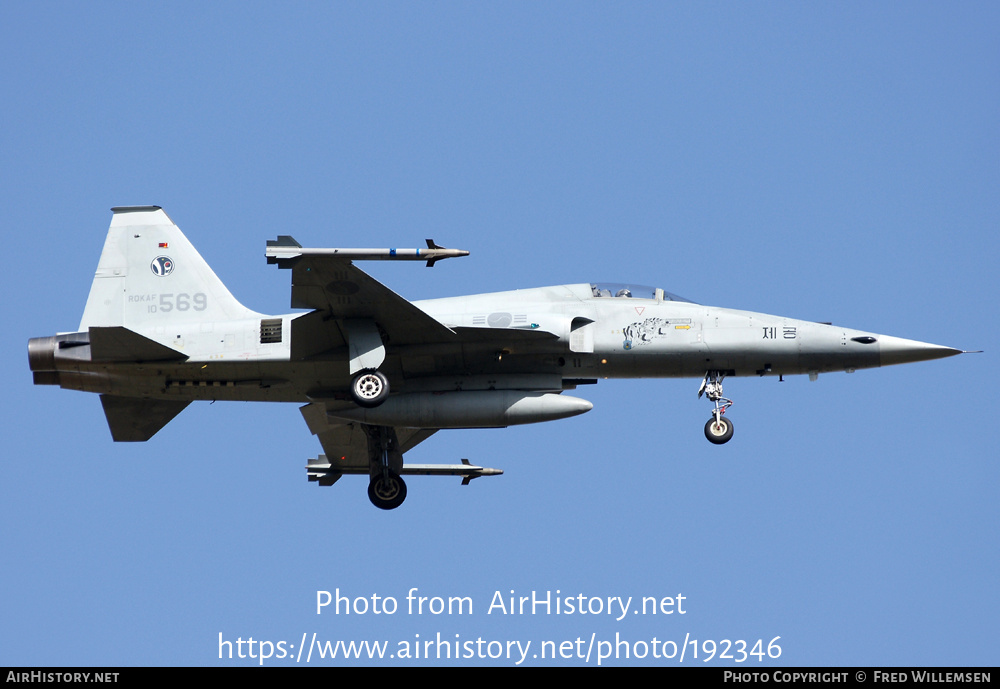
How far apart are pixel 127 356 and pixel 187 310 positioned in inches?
57.6

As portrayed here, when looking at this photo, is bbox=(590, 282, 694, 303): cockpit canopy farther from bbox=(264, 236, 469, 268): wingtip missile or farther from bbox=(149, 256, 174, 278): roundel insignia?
bbox=(149, 256, 174, 278): roundel insignia

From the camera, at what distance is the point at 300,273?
22.4 m

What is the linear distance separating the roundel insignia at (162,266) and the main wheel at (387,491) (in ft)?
19.7

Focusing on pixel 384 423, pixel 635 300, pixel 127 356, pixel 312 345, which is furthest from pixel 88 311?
pixel 635 300

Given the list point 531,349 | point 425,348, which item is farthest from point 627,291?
point 425,348

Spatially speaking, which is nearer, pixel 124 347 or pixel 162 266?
pixel 124 347

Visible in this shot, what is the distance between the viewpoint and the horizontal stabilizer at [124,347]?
23.7m

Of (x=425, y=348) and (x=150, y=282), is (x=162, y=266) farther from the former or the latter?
(x=425, y=348)

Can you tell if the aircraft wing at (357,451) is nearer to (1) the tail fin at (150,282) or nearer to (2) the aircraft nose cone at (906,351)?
(1) the tail fin at (150,282)

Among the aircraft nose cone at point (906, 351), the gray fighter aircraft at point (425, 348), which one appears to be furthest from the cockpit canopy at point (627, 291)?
the aircraft nose cone at point (906, 351)

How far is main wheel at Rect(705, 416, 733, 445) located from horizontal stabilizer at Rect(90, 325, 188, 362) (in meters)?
9.88

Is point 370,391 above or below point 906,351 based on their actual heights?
below

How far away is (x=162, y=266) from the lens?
25.3 meters

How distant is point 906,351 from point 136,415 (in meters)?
15.1
